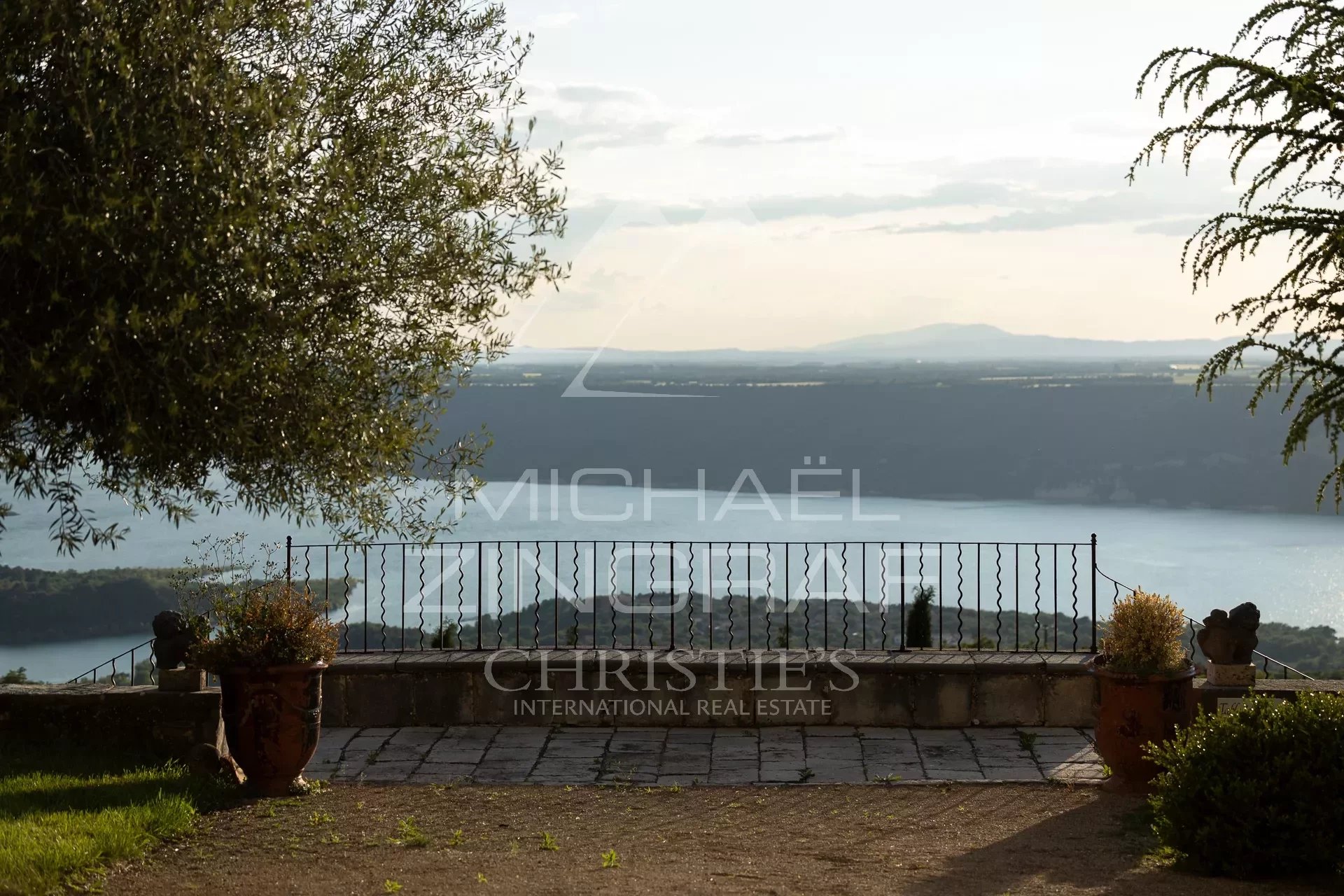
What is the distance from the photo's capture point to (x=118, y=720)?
7277mm

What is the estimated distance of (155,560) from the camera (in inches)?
1479

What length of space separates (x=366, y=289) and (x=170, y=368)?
1173 mm

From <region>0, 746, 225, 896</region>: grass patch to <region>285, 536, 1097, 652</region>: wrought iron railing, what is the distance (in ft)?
4.75

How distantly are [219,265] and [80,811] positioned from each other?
3567 mm

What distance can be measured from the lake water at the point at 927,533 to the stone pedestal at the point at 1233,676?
2210cm

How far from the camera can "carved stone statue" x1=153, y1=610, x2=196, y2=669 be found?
7410 millimetres

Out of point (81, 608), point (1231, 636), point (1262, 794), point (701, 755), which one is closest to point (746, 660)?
point (701, 755)

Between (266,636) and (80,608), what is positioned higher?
(266,636)

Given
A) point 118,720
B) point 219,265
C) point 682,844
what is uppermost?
point 219,265

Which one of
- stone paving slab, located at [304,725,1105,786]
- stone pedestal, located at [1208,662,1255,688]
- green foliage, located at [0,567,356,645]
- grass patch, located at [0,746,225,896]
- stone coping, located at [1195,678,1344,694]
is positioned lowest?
green foliage, located at [0,567,356,645]

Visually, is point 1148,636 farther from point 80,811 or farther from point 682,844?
point 80,811

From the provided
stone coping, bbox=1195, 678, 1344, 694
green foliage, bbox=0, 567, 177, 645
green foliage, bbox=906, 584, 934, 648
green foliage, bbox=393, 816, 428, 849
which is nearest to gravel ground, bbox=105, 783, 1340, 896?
green foliage, bbox=393, 816, 428, 849

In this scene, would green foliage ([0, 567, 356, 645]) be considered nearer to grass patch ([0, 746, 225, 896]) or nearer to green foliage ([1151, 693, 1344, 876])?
grass patch ([0, 746, 225, 896])

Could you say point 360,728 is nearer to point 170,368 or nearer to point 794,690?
point 794,690
